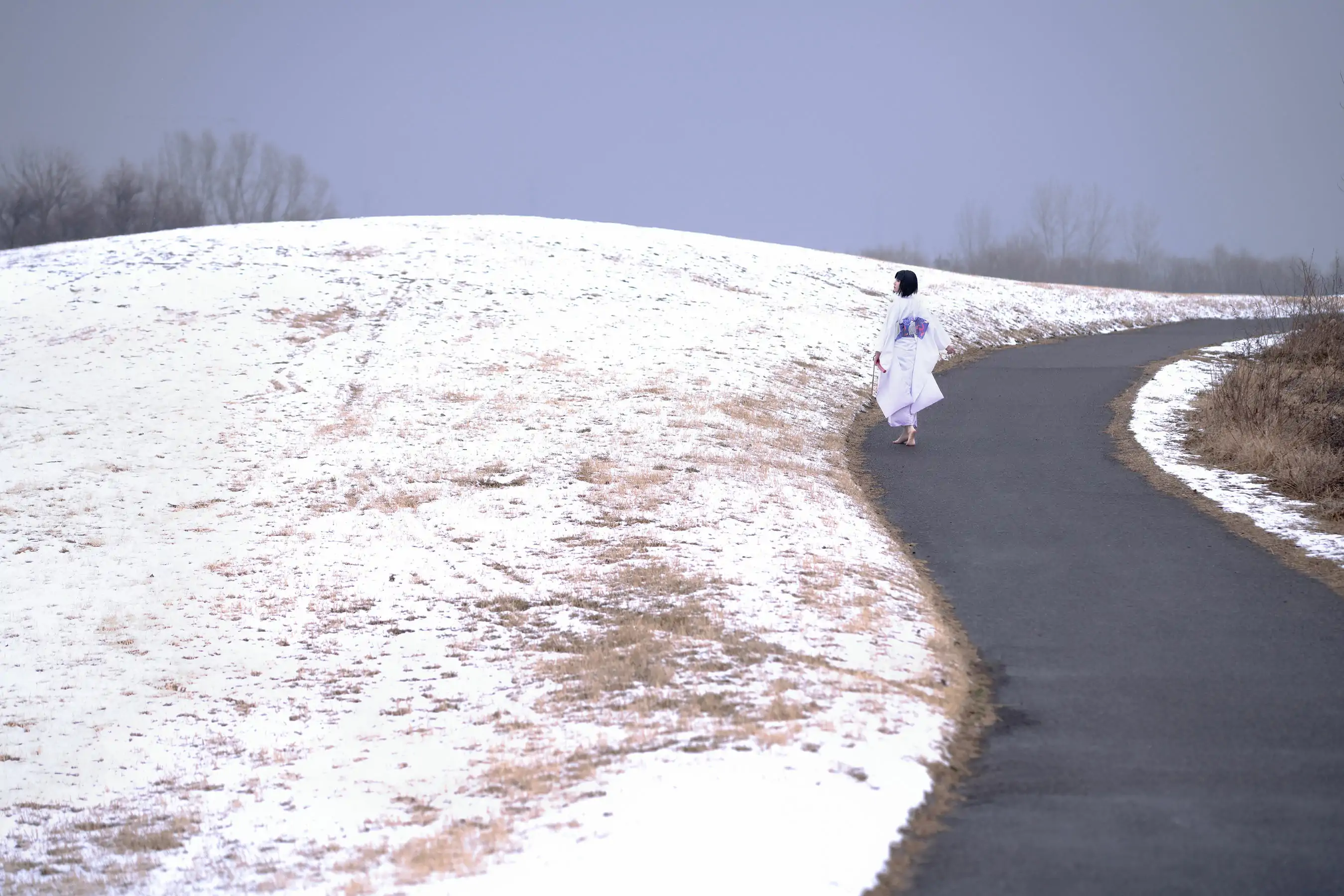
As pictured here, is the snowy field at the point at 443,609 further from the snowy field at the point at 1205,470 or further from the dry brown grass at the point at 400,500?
the snowy field at the point at 1205,470

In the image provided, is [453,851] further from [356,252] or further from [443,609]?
[356,252]

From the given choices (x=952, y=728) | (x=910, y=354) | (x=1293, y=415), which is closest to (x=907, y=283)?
(x=910, y=354)

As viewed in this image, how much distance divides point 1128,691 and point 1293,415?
913 cm

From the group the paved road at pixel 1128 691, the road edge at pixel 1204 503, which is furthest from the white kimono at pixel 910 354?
the road edge at pixel 1204 503

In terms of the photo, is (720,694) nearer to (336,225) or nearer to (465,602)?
(465,602)

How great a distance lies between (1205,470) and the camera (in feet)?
40.8

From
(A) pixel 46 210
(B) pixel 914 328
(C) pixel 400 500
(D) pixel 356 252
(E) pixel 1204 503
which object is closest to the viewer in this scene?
(E) pixel 1204 503

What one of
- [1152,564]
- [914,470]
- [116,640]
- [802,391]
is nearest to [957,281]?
[802,391]

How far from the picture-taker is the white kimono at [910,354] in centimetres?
1395

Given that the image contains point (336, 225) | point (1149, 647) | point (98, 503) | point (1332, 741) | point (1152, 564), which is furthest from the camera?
point (336, 225)

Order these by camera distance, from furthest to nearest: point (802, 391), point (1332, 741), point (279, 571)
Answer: point (802, 391) < point (279, 571) < point (1332, 741)

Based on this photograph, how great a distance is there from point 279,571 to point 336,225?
23.7m

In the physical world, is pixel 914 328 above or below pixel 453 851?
above

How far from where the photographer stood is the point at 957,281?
32906 mm
